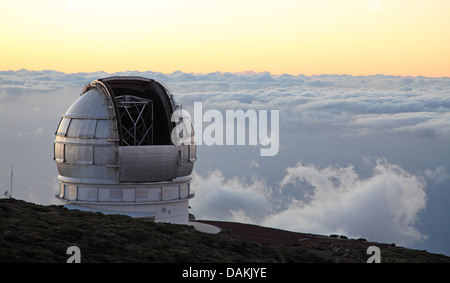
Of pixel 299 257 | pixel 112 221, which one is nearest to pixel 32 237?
pixel 112 221

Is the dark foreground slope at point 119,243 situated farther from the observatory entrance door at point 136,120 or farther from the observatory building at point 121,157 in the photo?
the observatory entrance door at point 136,120

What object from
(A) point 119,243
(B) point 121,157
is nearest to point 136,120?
(B) point 121,157

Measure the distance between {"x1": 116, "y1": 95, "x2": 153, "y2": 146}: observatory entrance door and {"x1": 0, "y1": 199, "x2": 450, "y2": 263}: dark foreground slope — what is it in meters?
7.28

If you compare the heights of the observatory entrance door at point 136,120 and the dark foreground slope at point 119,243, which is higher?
the observatory entrance door at point 136,120

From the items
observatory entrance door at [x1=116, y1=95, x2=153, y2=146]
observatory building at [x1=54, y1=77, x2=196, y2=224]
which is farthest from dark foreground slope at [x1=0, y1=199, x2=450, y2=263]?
observatory entrance door at [x1=116, y1=95, x2=153, y2=146]

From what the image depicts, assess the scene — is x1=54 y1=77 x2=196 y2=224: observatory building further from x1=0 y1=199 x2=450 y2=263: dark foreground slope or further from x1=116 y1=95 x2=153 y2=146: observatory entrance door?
x1=0 y1=199 x2=450 y2=263: dark foreground slope

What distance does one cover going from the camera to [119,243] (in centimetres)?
2273

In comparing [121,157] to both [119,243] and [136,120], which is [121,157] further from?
[119,243]

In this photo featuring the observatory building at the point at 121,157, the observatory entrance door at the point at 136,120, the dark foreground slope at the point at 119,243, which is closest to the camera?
the dark foreground slope at the point at 119,243

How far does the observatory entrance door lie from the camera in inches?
1404

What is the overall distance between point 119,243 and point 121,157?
10.4 meters

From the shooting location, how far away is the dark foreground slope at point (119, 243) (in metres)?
20.5

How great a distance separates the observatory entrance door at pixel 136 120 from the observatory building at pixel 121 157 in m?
0.07

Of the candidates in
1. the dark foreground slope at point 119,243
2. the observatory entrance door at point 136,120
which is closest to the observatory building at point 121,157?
the observatory entrance door at point 136,120
